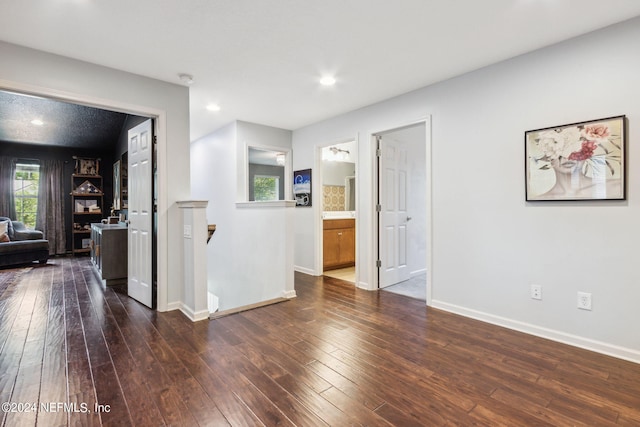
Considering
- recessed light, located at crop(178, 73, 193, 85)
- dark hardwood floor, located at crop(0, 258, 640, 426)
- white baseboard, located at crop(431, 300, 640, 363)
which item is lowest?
dark hardwood floor, located at crop(0, 258, 640, 426)

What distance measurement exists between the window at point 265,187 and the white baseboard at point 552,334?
6.48 m

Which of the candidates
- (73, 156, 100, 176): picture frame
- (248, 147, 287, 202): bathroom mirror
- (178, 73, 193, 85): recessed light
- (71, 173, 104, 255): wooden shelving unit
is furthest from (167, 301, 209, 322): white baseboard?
(73, 156, 100, 176): picture frame

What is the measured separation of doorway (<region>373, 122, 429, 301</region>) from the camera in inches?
160

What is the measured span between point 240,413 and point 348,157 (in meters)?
5.90

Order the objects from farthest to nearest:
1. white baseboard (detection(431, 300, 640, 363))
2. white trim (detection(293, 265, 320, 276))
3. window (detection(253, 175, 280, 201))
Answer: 1. window (detection(253, 175, 280, 201))
2. white trim (detection(293, 265, 320, 276))
3. white baseboard (detection(431, 300, 640, 363))

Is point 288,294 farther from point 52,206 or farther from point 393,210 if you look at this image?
point 52,206

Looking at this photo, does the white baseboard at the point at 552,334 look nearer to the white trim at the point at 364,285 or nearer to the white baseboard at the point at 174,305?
the white trim at the point at 364,285

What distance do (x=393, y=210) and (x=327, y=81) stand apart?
1.94m

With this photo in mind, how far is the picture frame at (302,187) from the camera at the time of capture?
4.96 meters

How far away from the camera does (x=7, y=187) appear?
21.6 ft

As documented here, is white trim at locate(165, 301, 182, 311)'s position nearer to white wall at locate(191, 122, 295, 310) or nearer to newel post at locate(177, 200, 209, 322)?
newel post at locate(177, 200, 209, 322)

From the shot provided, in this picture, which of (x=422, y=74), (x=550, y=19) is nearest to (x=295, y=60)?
(x=422, y=74)

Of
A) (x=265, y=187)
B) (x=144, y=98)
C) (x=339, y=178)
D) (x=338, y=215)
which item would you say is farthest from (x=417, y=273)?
(x=265, y=187)

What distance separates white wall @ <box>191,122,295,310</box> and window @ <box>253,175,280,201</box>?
2.56 metres
